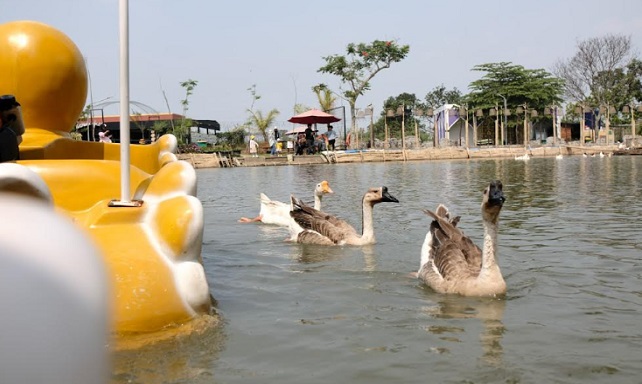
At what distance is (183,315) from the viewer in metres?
3.83

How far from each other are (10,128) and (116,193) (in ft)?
3.08

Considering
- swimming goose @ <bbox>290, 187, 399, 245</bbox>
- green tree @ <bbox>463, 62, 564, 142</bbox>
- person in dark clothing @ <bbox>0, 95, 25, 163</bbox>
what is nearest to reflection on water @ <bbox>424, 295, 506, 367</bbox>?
swimming goose @ <bbox>290, 187, 399, 245</bbox>

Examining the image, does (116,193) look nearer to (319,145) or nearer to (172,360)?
(172,360)

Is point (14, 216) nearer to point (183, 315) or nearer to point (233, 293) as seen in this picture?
point (183, 315)

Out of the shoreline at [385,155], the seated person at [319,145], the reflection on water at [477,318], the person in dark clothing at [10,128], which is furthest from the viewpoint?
the seated person at [319,145]

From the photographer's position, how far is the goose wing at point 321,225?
8.21m

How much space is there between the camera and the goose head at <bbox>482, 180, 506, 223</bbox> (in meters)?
5.14

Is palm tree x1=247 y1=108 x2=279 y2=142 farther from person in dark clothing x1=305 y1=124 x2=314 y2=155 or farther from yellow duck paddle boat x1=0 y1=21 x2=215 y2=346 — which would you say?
yellow duck paddle boat x1=0 y1=21 x2=215 y2=346

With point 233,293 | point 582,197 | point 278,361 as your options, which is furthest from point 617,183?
point 278,361

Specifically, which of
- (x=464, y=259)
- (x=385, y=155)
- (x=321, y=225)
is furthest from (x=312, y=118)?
(x=464, y=259)

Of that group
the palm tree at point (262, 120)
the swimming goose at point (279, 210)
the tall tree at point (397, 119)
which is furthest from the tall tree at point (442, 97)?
the swimming goose at point (279, 210)

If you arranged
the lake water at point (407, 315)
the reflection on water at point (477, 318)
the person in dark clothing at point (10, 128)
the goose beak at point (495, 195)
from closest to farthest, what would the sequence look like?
1. the lake water at point (407, 315)
2. the reflection on water at point (477, 318)
3. the person in dark clothing at point (10, 128)
4. the goose beak at point (495, 195)

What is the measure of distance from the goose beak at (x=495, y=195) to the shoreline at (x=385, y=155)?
2437cm

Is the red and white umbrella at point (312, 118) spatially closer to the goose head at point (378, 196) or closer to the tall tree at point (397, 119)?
the tall tree at point (397, 119)
